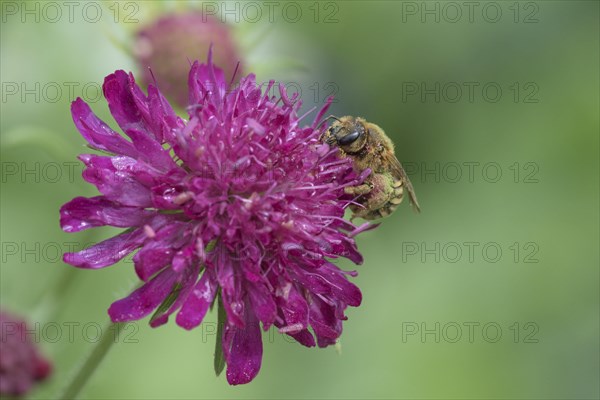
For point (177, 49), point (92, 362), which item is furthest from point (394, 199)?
point (177, 49)

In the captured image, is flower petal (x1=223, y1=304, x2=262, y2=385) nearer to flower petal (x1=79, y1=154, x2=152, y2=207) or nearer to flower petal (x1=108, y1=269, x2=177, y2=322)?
flower petal (x1=108, y1=269, x2=177, y2=322)

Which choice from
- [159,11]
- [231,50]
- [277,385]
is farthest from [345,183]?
[277,385]

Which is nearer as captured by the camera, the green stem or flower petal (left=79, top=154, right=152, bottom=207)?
flower petal (left=79, top=154, right=152, bottom=207)

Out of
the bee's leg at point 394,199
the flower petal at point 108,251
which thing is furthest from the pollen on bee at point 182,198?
the bee's leg at point 394,199

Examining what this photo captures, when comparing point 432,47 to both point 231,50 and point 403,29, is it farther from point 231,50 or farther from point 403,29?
point 231,50

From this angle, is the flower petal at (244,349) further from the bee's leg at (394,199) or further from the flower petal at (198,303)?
the bee's leg at (394,199)

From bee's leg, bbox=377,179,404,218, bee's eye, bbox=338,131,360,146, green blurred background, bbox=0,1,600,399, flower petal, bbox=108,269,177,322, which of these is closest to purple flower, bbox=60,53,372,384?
flower petal, bbox=108,269,177,322
